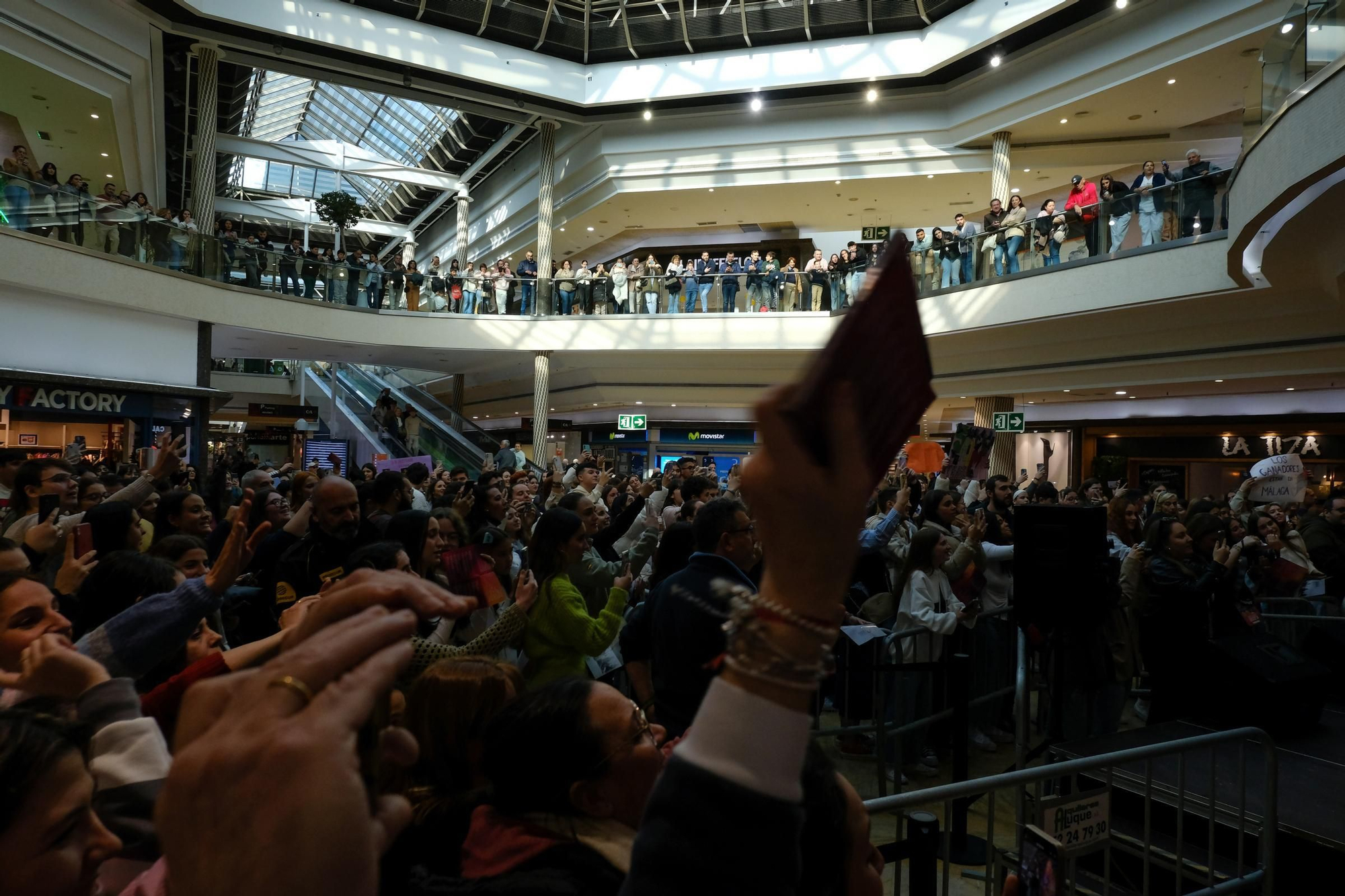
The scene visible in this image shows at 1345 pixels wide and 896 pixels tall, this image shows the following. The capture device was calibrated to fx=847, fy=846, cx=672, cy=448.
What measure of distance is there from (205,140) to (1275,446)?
2123 cm

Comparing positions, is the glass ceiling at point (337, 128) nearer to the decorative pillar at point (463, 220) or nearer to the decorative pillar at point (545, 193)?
the decorative pillar at point (463, 220)

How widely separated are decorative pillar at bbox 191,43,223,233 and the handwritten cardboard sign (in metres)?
17.2

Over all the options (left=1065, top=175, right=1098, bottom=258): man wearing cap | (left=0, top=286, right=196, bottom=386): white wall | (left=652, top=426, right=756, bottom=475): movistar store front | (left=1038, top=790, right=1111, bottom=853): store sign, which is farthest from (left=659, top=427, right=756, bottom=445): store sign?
(left=1038, top=790, right=1111, bottom=853): store sign

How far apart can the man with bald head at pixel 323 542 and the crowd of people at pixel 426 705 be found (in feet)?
0.04

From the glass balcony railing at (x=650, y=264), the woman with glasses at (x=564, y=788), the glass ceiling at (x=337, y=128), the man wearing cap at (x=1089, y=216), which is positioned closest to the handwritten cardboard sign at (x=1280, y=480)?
the glass balcony railing at (x=650, y=264)

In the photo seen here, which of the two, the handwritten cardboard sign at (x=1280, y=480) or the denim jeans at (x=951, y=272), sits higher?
the denim jeans at (x=951, y=272)

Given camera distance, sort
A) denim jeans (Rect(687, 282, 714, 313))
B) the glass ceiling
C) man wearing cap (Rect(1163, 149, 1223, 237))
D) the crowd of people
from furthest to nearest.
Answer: the glass ceiling, denim jeans (Rect(687, 282, 714, 313)), man wearing cap (Rect(1163, 149, 1223, 237)), the crowd of people

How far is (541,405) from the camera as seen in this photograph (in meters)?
19.5

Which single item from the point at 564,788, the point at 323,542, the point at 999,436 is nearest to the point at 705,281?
the point at 999,436

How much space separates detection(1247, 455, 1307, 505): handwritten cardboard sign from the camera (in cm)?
852

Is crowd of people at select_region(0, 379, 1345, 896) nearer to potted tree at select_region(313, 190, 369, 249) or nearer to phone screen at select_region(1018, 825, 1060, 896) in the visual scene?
phone screen at select_region(1018, 825, 1060, 896)

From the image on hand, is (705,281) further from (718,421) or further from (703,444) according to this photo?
(703,444)

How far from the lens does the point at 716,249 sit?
25.3 m

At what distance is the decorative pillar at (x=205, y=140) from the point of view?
16031mm
